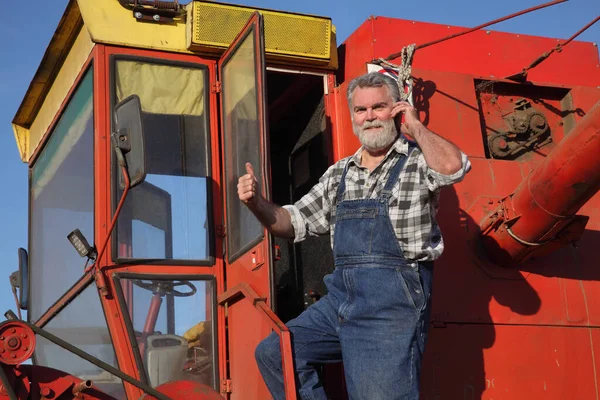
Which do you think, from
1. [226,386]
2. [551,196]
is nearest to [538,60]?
[551,196]

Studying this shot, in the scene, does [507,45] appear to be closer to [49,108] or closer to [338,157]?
[338,157]

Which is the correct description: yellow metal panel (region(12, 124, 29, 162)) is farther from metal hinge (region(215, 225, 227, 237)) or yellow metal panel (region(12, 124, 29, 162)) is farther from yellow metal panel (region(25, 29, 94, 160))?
metal hinge (region(215, 225, 227, 237))

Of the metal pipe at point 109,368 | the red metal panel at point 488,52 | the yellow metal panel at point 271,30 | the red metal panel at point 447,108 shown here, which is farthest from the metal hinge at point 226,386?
the red metal panel at point 488,52

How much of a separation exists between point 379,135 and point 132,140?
42.1 inches

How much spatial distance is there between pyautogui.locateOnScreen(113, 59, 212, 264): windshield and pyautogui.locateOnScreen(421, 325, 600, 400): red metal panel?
1.21 m

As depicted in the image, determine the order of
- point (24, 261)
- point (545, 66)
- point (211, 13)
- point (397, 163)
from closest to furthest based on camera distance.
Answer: point (397, 163) < point (211, 13) < point (545, 66) < point (24, 261)

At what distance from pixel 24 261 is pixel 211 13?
6.98ft

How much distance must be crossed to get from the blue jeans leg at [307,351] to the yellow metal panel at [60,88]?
1.91 metres

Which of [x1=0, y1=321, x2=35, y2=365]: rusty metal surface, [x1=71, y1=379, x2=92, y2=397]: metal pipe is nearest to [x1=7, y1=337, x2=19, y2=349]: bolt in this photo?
[x1=0, y1=321, x2=35, y2=365]: rusty metal surface

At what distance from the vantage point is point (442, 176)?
128 inches

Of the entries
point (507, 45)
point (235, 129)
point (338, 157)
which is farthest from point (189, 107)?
point (507, 45)

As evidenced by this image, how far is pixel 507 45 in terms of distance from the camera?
4.96 meters

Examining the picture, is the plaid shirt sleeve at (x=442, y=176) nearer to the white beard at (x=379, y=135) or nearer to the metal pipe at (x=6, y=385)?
the white beard at (x=379, y=135)

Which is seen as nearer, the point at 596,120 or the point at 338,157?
the point at 596,120
